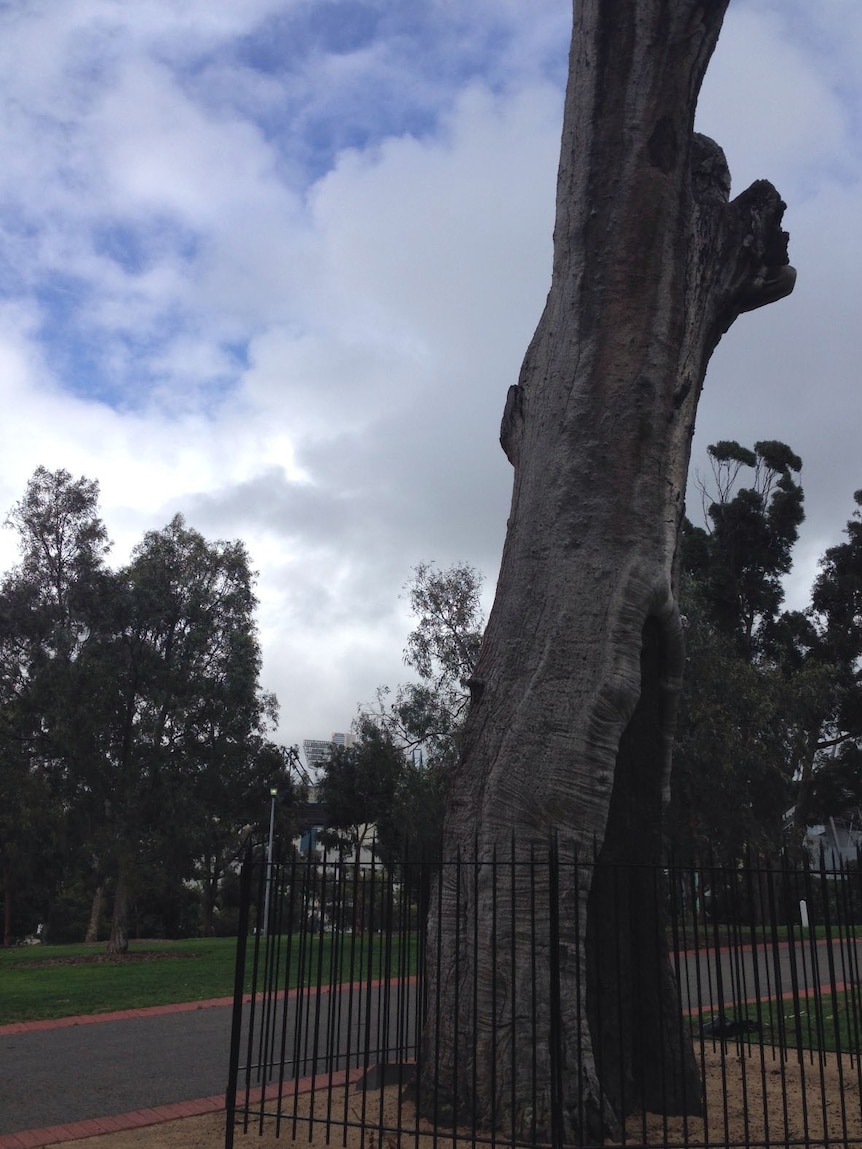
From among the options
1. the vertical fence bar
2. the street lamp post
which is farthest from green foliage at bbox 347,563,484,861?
the vertical fence bar

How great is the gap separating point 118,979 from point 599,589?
528 inches

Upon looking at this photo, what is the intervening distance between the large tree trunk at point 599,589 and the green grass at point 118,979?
11.2 feet

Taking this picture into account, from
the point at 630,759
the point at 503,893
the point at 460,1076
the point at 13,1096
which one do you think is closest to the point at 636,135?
the point at 630,759

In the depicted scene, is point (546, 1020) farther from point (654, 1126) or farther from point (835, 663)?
point (835, 663)

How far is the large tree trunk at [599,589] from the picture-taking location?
5.96 m

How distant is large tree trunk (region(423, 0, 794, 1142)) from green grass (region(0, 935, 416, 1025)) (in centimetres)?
342

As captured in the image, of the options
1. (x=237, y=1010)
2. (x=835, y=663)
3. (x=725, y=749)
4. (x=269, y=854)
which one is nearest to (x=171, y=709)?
(x=269, y=854)

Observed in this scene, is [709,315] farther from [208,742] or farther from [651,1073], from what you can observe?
[208,742]

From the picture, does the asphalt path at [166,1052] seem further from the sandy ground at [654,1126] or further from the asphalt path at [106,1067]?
the sandy ground at [654,1126]

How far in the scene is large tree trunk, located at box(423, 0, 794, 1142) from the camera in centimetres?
596

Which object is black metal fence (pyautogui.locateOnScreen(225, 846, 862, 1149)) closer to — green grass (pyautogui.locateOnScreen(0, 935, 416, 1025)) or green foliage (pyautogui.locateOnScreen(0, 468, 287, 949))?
green grass (pyautogui.locateOnScreen(0, 935, 416, 1025))

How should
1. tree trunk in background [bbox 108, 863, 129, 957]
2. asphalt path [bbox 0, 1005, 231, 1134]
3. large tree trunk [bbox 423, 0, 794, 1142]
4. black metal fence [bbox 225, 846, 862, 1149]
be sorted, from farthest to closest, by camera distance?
tree trunk in background [bbox 108, 863, 129, 957] < asphalt path [bbox 0, 1005, 231, 1134] < large tree trunk [bbox 423, 0, 794, 1142] < black metal fence [bbox 225, 846, 862, 1149]

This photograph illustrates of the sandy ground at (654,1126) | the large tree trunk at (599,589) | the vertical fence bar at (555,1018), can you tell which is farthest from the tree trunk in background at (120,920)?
the vertical fence bar at (555,1018)

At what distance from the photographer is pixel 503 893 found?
20.2 feet
